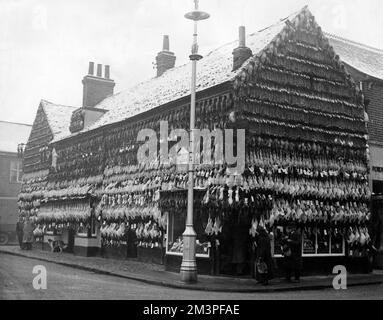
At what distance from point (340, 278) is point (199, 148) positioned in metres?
6.46

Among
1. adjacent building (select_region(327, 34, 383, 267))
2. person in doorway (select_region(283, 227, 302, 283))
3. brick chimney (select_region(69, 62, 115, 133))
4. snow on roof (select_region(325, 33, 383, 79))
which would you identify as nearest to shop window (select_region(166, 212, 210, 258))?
person in doorway (select_region(283, 227, 302, 283))

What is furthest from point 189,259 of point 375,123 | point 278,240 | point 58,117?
point 58,117

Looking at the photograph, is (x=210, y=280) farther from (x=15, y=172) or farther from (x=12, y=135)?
(x=12, y=135)

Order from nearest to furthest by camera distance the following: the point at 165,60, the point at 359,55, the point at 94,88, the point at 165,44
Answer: the point at 359,55 < the point at 165,60 < the point at 165,44 < the point at 94,88

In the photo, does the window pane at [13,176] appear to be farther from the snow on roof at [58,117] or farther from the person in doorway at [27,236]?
the person in doorway at [27,236]

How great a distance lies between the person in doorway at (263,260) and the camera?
16781 mm

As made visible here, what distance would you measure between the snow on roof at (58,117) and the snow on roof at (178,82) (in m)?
2.88

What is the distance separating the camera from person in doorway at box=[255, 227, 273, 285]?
661 inches

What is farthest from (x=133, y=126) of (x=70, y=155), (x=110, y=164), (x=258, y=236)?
(x=258, y=236)

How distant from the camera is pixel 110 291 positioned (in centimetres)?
1384

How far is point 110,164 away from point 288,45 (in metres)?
10.5

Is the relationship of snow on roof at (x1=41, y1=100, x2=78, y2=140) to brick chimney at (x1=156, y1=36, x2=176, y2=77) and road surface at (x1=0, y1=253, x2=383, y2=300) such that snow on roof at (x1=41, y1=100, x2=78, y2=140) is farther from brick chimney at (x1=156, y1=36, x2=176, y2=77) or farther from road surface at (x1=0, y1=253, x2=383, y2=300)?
road surface at (x1=0, y1=253, x2=383, y2=300)

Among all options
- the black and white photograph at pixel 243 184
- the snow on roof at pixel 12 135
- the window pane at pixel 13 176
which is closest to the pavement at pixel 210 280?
the black and white photograph at pixel 243 184
